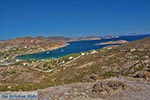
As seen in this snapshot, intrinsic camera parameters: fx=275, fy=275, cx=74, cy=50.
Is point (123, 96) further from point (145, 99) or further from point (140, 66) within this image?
point (140, 66)

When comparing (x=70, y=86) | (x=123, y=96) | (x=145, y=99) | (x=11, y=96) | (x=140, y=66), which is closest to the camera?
(x=145, y=99)

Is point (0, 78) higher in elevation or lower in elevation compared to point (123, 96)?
lower

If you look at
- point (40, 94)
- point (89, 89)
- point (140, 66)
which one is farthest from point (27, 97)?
point (140, 66)

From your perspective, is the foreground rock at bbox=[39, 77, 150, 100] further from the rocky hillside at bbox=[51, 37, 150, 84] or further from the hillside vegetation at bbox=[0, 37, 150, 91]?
the rocky hillside at bbox=[51, 37, 150, 84]

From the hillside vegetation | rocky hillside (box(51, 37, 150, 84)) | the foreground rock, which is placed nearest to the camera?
the foreground rock

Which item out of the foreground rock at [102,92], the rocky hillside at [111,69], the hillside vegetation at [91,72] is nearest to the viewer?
the foreground rock at [102,92]

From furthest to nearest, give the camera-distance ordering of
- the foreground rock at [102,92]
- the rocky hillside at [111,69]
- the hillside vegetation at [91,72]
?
the rocky hillside at [111,69]
the hillside vegetation at [91,72]
the foreground rock at [102,92]

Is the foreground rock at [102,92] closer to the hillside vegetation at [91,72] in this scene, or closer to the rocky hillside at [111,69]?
the hillside vegetation at [91,72]

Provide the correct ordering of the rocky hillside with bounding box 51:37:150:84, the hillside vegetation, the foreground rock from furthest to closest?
the rocky hillside with bounding box 51:37:150:84 < the hillside vegetation < the foreground rock

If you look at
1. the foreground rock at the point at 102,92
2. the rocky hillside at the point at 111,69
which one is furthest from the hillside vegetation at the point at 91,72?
the foreground rock at the point at 102,92

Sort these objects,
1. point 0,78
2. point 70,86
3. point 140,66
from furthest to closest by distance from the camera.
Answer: point 0,78, point 140,66, point 70,86

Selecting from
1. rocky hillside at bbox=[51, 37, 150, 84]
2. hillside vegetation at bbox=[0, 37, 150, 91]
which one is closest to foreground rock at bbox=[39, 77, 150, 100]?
hillside vegetation at bbox=[0, 37, 150, 91]
